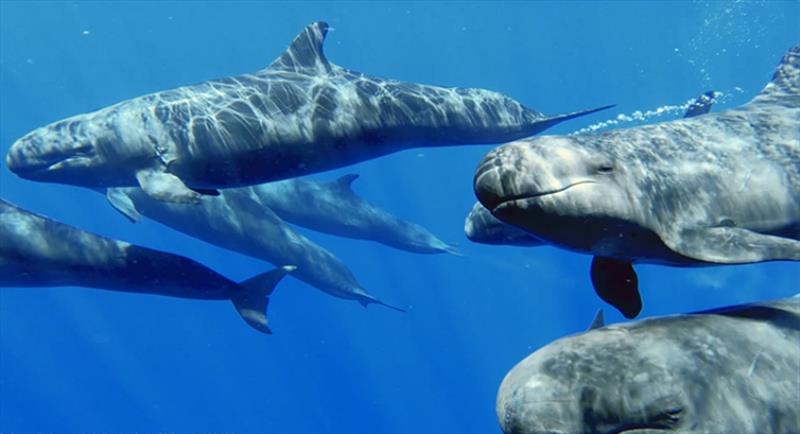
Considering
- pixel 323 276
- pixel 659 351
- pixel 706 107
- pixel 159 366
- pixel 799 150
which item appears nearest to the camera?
pixel 659 351

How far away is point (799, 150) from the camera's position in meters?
6.53

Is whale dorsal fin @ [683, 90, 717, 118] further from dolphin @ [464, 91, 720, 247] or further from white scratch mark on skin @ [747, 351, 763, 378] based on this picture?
white scratch mark on skin @ [747, 351, 763, 378]

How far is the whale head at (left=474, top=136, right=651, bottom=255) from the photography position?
4.95 m

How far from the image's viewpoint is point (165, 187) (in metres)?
8.98

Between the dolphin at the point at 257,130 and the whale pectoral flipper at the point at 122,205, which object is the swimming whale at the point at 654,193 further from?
the whale pectoral flipper at the point at 122,205

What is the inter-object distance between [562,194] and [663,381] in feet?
4.56

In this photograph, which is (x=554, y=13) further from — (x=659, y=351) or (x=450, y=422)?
(x=659, y=351)

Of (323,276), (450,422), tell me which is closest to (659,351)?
(323,276)

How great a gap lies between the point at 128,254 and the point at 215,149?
3.50 metres

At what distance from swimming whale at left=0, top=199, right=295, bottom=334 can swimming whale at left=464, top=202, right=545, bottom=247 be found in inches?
179

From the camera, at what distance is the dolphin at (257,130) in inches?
363

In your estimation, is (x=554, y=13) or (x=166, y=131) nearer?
(x=166, y=131)

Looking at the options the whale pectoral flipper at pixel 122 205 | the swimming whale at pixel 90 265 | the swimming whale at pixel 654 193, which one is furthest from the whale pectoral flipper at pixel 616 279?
the whale pectoral flipper at pixel 122 205

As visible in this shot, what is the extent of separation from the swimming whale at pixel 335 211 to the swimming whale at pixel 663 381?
13484mm
